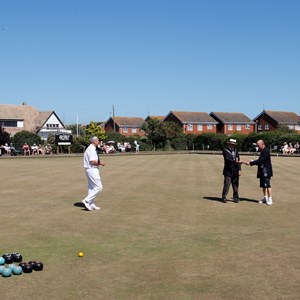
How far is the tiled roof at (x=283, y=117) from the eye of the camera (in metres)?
92.0

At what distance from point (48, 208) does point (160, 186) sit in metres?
5.86

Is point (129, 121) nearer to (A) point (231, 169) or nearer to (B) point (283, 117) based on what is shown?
(B) point (283, 117)

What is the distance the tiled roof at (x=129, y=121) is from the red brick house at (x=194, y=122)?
14.4 m

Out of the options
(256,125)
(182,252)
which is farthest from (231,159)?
(256,125)

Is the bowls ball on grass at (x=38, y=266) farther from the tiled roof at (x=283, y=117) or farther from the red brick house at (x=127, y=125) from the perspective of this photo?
the red brick house at (x=127, y=125)

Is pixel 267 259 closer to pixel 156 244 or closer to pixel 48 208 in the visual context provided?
pixel 156 244

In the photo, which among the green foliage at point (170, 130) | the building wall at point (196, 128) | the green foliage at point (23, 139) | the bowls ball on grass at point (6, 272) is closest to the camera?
the bowls ball on grass at point (6, 272)

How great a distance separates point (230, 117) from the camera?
319ft

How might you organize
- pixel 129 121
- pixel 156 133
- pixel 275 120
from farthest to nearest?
pixel 129 121 → pixel 275 120 → pixel 156 133

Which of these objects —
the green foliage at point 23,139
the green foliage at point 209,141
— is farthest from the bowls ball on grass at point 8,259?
the green foliage at point 209,141

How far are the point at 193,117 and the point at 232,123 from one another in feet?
27.2

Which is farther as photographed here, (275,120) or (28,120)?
→ (275,120)

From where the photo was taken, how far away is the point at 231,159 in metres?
12.5

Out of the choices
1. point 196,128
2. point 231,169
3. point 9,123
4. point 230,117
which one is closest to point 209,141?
point 196,128
